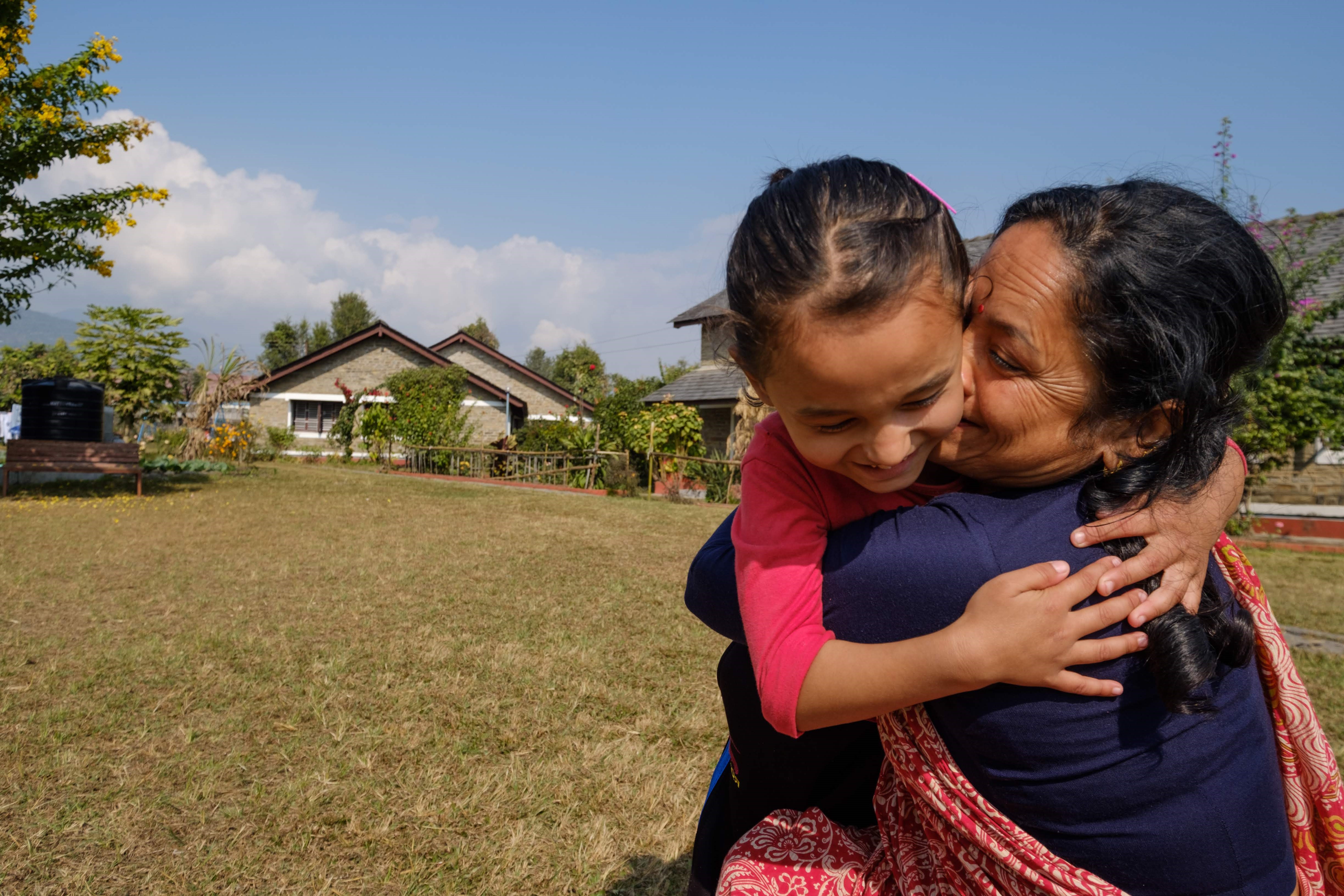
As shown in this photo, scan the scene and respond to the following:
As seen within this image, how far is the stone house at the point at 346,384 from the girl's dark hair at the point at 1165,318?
28.2 metres

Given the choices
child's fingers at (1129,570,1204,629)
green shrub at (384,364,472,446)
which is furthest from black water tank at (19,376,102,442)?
child's fingers at (1129,570,1204,629)

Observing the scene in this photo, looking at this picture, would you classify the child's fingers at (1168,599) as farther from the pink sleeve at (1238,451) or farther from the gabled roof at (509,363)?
the gabled roof at (509,363)

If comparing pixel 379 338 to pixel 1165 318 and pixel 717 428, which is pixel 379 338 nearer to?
pixel 717 428

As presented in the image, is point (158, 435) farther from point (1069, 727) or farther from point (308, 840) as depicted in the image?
point (1069, 727)

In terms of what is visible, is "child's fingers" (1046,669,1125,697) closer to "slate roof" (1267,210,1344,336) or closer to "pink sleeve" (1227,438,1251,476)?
"pink sleeve" (1227,438,1251,476)

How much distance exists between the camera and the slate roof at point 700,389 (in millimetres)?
20281

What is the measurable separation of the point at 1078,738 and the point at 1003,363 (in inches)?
21.2

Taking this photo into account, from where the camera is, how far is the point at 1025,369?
4.07 ft

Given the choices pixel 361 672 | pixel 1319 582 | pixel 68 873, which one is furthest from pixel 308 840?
pixel 1319 582

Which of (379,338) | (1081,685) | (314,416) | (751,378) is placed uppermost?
(379,338)

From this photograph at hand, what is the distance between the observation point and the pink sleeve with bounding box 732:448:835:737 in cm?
119

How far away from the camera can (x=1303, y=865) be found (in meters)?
1.32

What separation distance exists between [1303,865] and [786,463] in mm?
1034

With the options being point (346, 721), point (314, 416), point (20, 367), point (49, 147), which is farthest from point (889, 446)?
point (20, 367)
